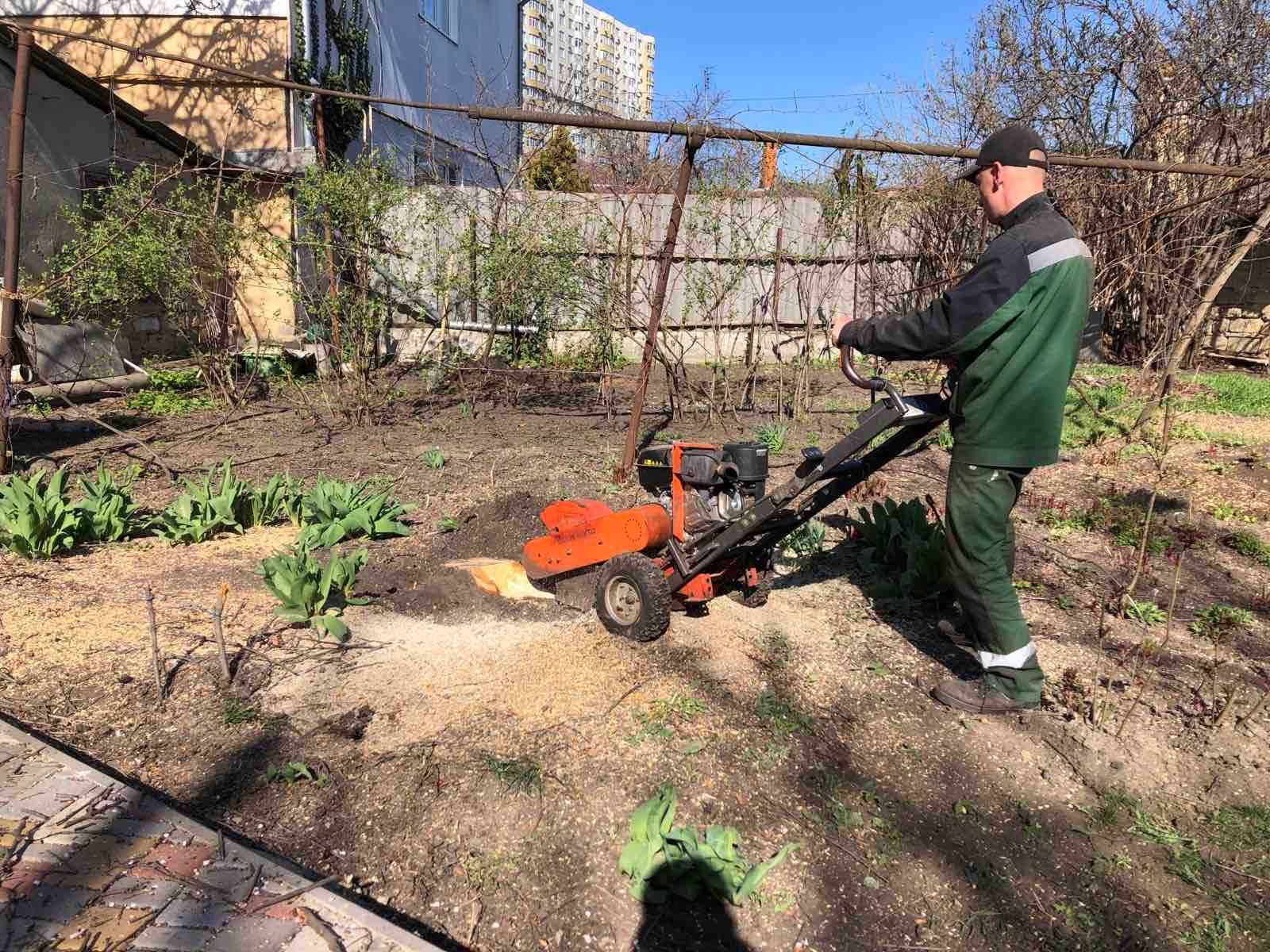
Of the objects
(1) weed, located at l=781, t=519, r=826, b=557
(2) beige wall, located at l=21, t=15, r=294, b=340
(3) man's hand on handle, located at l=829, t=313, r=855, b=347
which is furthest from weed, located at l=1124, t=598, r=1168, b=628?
(2) beige wall, located at l=21, t=15, r=294, b=340

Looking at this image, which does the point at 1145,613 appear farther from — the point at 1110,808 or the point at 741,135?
the point at 741,135

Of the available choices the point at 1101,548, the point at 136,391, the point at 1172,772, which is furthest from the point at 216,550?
the point at 136,391

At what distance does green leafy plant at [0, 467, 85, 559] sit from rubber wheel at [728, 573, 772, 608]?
3.62m

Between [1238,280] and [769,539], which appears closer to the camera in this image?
[769,539]

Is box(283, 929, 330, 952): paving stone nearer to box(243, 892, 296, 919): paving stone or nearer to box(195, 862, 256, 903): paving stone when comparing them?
box(243, 892, 296, 919): paving stone

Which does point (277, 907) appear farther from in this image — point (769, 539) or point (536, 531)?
point (536, 531)

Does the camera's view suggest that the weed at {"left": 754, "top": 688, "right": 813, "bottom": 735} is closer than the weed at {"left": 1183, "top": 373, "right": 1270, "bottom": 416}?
Yes

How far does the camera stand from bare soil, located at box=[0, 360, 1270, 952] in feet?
7.80

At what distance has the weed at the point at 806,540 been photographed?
16.3 feet

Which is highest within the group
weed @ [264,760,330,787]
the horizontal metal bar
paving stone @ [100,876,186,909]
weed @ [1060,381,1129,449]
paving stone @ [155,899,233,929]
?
the horizontal metal bar

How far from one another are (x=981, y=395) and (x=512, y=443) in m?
5.19

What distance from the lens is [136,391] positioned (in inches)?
399

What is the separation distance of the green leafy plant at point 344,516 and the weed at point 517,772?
2.40 m

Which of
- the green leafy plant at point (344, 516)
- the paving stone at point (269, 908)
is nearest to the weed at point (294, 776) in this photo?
the paving stone at point (269, 908)
